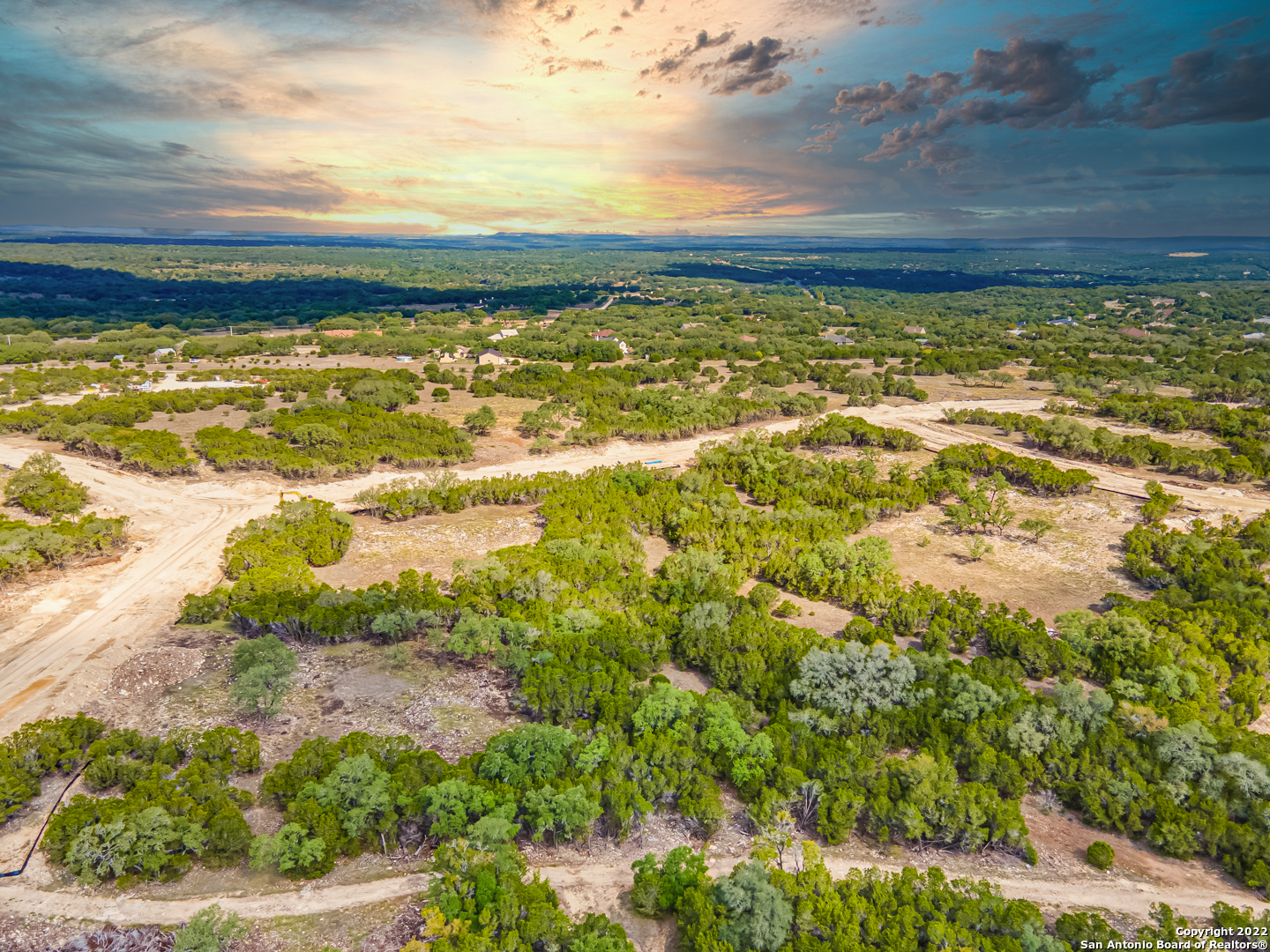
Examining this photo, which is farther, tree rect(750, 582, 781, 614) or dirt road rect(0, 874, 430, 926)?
tree rect(750, 582, 781, 614)

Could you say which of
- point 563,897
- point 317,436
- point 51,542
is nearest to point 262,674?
point 563,897

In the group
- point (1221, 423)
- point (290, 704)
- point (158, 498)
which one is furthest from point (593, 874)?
point (1221, 423)

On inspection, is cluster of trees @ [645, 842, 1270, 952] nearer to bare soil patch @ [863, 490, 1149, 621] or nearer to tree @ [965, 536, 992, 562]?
bare soil patch @ [863, 490, 1149, 621]

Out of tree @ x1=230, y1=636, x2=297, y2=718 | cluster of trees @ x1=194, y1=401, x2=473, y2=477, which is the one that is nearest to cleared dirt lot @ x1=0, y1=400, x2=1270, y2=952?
tree @ x1=230, y1=636, x2=297, y2=718

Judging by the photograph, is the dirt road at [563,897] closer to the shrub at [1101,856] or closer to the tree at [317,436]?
the shrub at [1101,856]

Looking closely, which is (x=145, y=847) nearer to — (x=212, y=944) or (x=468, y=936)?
(x=212, y=944)

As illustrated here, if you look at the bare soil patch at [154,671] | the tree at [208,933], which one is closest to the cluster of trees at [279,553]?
the bare soil patch at [154,671]
